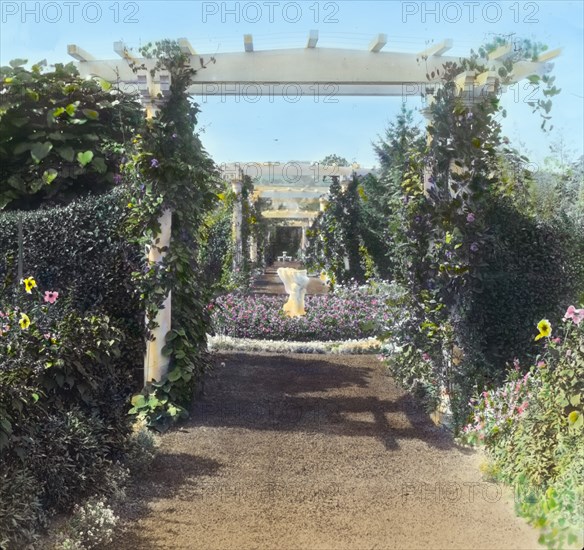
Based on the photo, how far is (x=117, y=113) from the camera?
682cm

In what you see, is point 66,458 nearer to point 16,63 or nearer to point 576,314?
point 576,314

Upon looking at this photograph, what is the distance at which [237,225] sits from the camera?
1414cm

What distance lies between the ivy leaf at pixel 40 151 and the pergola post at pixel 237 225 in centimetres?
707

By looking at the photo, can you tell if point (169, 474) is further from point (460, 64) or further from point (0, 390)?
point (460, 64)

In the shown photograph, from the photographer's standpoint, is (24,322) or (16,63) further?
(16,63)

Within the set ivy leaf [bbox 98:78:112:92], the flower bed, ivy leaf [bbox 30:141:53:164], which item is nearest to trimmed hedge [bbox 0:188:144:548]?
ivy leaf [bbox 30:141:53:164]

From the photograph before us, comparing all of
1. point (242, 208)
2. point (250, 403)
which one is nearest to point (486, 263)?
point (250, 403)

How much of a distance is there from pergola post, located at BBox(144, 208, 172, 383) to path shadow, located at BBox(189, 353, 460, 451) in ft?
1.52

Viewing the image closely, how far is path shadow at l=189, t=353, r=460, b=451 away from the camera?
5191 mm

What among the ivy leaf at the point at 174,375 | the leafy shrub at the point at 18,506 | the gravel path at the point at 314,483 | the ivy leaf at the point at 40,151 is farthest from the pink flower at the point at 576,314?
the ivy leaf at the point at 40,151

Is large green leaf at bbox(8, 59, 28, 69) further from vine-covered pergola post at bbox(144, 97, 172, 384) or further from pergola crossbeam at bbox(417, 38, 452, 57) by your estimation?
pergola crossbeam at bbox(417, 38, 452, 57)

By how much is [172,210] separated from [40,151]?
203 cm

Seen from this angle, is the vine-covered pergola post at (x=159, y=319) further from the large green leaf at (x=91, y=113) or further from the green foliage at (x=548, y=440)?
the green foliage at (x=548, y=440)

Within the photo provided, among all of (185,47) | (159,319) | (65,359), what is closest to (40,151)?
(185,47)
